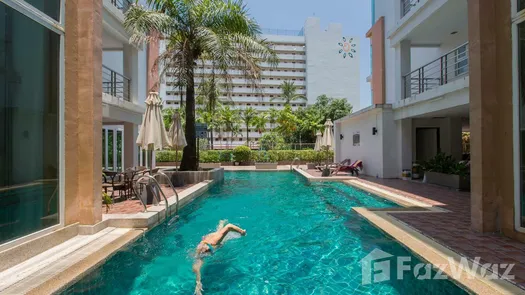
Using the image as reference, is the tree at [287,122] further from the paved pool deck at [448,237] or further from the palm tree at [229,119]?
the paved pool deck at [448,237]

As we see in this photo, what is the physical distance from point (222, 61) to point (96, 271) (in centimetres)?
1056

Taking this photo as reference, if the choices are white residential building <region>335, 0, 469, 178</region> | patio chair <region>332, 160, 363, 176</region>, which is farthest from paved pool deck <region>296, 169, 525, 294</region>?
patio chair <region>332, 160, 363, 176</region>

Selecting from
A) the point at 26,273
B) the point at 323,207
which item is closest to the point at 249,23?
the point at 323,207

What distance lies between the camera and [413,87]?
51.0 feet

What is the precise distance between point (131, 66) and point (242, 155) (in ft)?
47.1

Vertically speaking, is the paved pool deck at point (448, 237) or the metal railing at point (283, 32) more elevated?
the metal railing at point (283, 32)

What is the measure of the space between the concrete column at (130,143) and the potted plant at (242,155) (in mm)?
12373

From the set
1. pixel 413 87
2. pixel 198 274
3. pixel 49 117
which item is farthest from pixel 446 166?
pixel 49 117

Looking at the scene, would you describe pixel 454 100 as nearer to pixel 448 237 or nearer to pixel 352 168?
pixel 448 237

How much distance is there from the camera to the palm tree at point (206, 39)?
12953 millimetres

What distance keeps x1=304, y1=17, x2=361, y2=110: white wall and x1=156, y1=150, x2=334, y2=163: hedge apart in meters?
51.6

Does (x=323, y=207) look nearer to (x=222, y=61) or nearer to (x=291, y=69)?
(x=222, y=61)

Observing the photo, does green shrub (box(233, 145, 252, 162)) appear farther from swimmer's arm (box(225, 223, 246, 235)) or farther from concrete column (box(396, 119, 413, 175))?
swimmer's arm (box(225, 223, 246, 235))

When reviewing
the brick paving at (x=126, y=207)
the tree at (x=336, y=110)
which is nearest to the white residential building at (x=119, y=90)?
the brick paving at (x=126, y=207)
